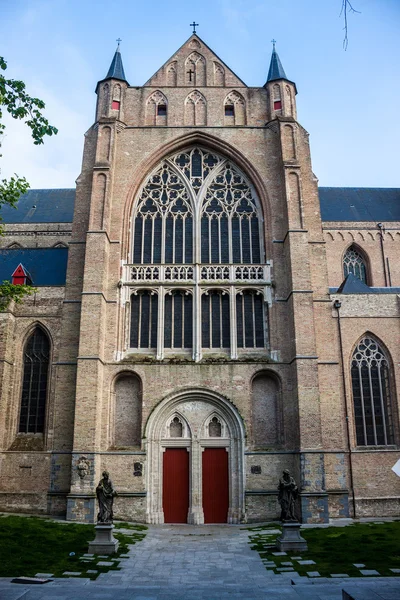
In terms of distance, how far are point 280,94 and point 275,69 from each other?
1.65m

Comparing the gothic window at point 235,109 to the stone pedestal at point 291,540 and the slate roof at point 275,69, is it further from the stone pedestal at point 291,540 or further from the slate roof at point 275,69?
the stone pedestal at point 291,540

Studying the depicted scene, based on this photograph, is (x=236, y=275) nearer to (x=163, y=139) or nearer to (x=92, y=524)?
(x=163, y=139)

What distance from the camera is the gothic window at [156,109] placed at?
78.9 feet

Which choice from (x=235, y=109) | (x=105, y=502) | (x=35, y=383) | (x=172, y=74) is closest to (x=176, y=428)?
(x=35, y=383)

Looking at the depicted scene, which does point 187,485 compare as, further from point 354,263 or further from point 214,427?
point 354,263

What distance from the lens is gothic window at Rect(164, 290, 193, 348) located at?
20953mm

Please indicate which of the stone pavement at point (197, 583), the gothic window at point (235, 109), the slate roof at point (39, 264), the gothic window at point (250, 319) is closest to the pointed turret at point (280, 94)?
the gothic window at point (235, 109)

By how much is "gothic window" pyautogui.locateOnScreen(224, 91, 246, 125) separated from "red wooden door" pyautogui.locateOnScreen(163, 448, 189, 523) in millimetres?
14638

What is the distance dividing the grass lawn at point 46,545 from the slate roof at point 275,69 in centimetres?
1992

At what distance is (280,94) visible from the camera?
23938mm

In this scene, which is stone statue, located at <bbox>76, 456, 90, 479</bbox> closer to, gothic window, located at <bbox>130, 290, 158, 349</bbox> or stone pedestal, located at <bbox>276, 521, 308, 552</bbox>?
gothic window, located at <bbox>130, 290, 158, 349</bbox>

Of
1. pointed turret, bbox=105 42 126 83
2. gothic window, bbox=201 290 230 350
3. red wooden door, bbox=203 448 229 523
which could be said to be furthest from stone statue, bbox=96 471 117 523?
pointed turret, bbox=105 42 126 83

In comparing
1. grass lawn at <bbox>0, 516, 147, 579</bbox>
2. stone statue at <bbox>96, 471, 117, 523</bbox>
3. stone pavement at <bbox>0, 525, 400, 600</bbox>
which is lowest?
stone pavement at <bbox>0, 525, 400, 600</bbox>

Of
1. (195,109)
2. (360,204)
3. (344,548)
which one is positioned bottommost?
(344,548)
